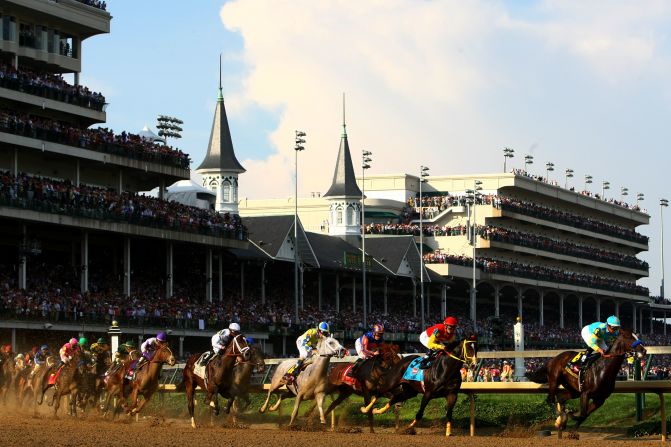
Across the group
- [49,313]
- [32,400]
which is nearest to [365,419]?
[32,400]

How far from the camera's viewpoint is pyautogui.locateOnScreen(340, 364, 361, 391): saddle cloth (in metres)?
25.4

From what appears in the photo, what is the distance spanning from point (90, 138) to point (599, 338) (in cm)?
3527

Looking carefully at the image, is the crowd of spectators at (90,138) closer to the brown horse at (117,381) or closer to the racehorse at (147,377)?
the brown horse at (117,381)

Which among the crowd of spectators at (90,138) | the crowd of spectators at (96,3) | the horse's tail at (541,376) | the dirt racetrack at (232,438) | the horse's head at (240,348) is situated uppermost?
the crowd of spectators at (96,3)

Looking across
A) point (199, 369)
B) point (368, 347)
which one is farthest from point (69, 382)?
point (368, 347)

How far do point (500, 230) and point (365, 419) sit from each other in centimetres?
6921

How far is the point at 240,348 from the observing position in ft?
86.2

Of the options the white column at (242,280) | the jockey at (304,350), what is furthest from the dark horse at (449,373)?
the white column at (242,280)

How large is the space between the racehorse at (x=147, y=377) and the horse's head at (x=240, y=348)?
1629 millimetres

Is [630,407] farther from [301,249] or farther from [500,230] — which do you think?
[500,230]

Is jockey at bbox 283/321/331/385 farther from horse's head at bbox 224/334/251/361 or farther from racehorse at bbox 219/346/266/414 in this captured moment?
horse's head at bbox 224/334/251/361

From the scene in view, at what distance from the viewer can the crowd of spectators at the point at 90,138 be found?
1991 inches

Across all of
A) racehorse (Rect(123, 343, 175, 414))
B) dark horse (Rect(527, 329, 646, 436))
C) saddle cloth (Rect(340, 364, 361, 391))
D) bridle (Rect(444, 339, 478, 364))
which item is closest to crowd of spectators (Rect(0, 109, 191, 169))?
racehorse (Rect(123, 343, 175, 414))

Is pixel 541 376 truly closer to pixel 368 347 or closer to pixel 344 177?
pixel 368 347
